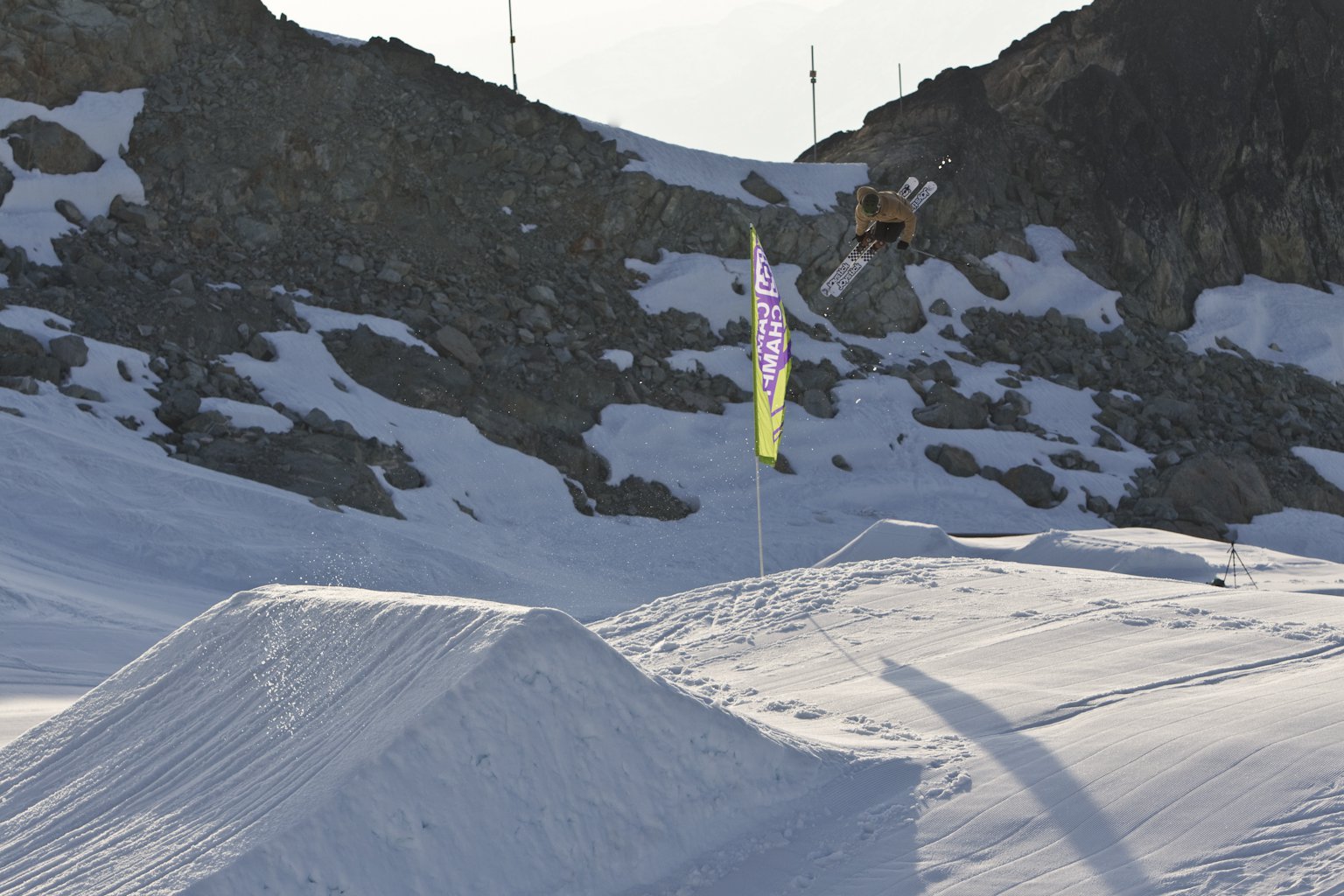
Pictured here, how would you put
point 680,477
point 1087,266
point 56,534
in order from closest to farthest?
point 56,534, point 680,477, point 1087,266

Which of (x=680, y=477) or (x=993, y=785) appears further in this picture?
(x=680, y=477)

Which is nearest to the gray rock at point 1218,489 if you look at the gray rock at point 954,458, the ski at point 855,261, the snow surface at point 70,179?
the gray rock at point 954,458

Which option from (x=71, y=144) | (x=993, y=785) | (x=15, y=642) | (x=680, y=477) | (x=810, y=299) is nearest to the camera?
(x=993, y=785)

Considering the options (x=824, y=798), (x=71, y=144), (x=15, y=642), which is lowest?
(x=824, y=798)

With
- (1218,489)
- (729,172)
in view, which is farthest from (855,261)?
(729,172)

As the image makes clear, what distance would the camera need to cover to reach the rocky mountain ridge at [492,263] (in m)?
26.5

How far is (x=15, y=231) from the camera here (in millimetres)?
27422

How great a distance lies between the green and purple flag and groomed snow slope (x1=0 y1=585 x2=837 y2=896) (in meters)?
8.47

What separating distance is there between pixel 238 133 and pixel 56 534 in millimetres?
17751

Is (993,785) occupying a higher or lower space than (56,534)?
lower

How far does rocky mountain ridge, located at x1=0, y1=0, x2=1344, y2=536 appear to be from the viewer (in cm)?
2645

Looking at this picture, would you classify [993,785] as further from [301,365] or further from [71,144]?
[71,144]

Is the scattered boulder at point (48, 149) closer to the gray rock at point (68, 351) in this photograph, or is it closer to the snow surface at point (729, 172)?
the gray rock at point (68, 351)

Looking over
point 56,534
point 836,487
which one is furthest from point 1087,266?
point 56,534
